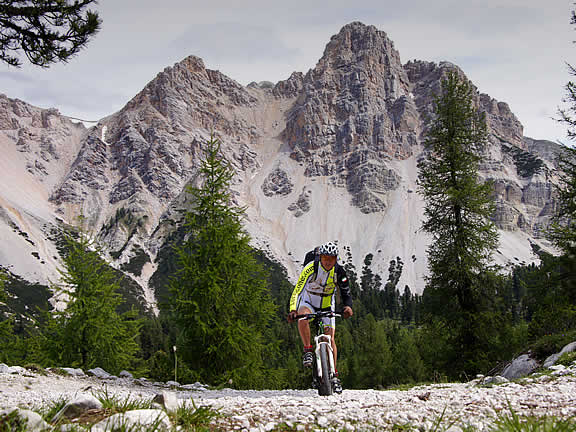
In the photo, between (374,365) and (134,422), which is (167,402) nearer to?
(134,422)

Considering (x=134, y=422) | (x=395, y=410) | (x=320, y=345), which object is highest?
(x=320, y=345)

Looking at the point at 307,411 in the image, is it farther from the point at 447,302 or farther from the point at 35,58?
the point at 447,302

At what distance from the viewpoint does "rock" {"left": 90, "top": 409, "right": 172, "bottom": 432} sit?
3.03m

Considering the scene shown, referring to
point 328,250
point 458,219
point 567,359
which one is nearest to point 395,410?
point 328,250

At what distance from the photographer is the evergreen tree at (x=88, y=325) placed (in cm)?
1476

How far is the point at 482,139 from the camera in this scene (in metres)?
17.8

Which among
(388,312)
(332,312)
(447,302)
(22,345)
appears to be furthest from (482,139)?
(388,312)

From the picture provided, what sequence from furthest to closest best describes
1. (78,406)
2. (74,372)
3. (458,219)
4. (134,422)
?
(458,219), (74,372), (78,406), (134,422)

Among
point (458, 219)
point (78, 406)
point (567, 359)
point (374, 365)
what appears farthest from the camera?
point (374, 365)

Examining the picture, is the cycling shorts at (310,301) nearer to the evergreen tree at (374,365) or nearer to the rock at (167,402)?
the rock at (167,402)

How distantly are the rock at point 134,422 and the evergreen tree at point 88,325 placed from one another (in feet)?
42.0

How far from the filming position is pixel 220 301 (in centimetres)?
1377

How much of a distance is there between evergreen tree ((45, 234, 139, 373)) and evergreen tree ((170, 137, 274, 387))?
3.18m

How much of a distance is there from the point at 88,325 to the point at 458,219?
→ 15585mm
